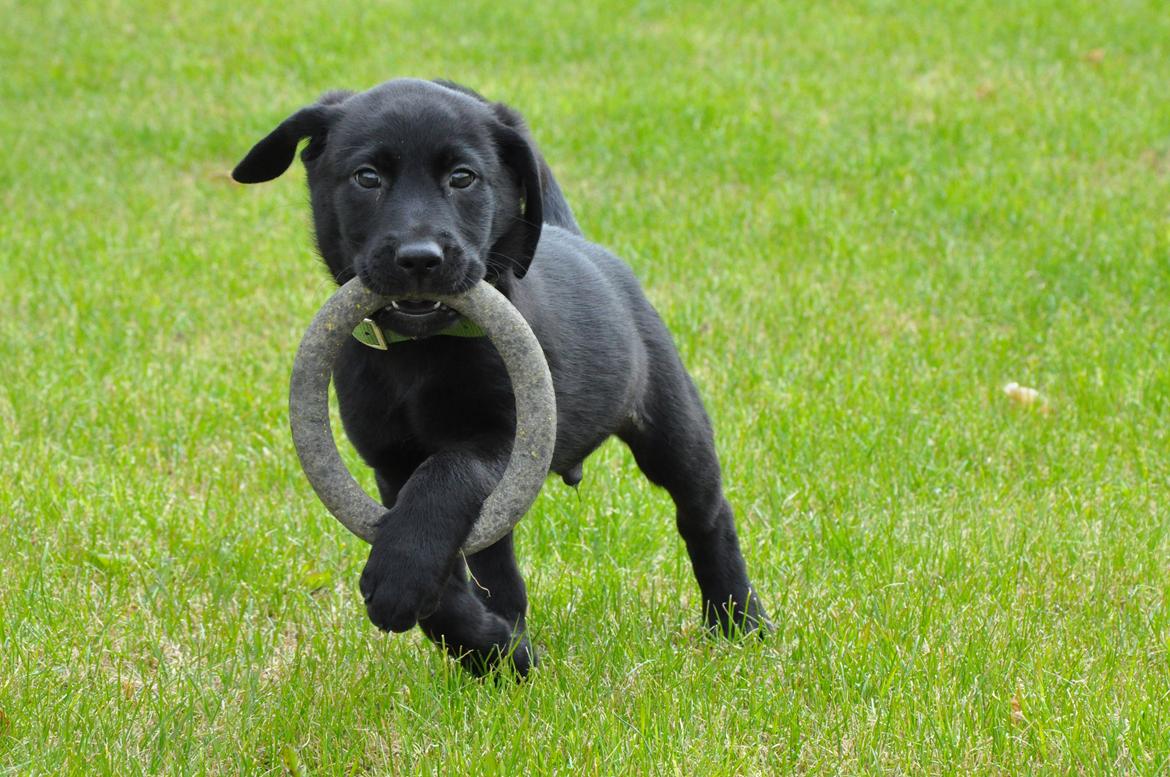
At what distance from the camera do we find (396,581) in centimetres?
299

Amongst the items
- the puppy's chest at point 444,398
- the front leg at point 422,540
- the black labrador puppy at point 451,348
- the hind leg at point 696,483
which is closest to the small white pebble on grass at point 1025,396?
the hind leg at point 696,483

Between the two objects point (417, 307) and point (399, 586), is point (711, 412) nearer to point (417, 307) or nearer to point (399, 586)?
point (417, 307)

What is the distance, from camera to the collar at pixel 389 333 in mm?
3246

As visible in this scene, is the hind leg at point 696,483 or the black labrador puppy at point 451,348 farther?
the hind leg at point 696,483

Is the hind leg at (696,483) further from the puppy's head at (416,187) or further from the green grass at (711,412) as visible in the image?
the puppy's head at (416,187)

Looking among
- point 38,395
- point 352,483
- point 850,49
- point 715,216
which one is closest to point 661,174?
point 715,216

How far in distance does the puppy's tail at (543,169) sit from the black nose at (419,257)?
0.56m

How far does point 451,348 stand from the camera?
3.31m

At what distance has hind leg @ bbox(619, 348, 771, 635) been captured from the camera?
3.92 m

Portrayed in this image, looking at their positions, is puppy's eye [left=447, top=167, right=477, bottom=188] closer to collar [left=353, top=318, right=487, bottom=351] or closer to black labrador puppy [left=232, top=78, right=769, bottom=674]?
black labrador puppy [left=232, top=78, right=769, bottom=674]

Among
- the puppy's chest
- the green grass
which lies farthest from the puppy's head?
the green grass

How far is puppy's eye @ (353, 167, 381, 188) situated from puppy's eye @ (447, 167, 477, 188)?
0.16 metres

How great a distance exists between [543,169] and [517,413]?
2.39ft

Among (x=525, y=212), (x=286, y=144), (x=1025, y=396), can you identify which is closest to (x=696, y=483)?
(x=525, y=212)
